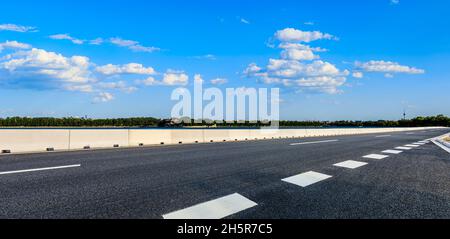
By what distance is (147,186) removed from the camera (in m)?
4.91

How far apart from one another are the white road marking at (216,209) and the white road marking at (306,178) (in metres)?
1.63

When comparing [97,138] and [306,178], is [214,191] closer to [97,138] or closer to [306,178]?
[306,178]

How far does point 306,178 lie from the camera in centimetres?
579

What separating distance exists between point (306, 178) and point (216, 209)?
9.36ft

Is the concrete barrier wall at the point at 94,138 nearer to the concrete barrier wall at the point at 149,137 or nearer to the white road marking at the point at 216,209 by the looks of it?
Answer: the concrete barrier wall at the point at 149,137

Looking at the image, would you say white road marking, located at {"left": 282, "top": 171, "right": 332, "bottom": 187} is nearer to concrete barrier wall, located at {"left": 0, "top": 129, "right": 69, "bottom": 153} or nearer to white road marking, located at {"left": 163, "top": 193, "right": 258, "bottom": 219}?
white road marking, located at {"left": 163, "top": 193, "right": 258, "bottom": 219}

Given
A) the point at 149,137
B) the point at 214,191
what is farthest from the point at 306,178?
the point at 149,137

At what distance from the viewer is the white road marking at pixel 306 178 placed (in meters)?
5.32

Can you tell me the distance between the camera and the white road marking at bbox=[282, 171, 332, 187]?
17.5ft

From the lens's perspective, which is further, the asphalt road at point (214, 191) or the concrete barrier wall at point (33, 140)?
the concrete barrier wall at point (33, 140)

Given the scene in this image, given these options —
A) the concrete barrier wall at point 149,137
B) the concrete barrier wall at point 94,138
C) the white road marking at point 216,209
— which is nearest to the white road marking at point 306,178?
the white road marking at point 216,209

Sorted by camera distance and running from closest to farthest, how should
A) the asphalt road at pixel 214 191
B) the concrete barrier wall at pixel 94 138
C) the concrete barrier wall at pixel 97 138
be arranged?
the asphalt road at pixel 214 191, the concrete barrier wall at pixel 94 138, the concrete barrier wall at pixel 97 138

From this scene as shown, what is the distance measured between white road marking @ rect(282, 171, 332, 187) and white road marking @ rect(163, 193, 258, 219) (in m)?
1.63
